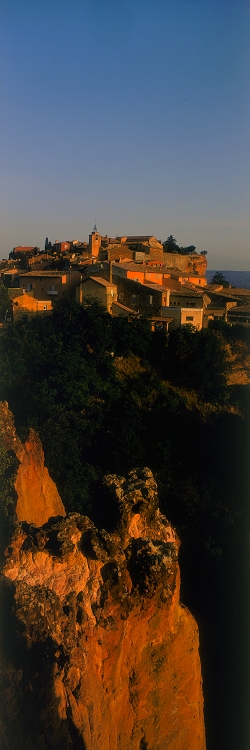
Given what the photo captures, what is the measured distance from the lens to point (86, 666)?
773 centimetres

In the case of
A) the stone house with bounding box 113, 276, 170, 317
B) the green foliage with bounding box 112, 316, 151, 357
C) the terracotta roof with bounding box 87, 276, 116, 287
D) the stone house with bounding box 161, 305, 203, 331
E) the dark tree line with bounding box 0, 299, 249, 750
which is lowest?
the dark tree line with bounding box 0, 299, 249, 750

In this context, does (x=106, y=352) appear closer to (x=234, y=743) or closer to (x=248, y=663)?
(x=248, y=663)

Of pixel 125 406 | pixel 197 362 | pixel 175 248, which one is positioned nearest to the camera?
pixel 125 406

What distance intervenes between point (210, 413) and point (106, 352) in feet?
15.0

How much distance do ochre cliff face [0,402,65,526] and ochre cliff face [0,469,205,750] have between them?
3.01 m

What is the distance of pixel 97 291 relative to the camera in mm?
24625

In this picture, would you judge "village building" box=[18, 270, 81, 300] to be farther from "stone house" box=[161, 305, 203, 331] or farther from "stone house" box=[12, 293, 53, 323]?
"stone house" box=[161, 305, 203, 331]

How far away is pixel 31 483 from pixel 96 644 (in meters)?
5.83

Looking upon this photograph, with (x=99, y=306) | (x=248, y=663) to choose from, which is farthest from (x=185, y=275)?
(x=248, y=663)

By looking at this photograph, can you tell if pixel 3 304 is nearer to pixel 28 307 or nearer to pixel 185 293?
pixel 28 307

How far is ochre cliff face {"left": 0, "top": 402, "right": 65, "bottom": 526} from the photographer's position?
13.0 metres

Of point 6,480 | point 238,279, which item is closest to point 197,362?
point 6,480

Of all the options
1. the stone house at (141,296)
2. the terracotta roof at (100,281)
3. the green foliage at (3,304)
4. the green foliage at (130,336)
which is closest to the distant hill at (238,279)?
the stone house at (141,296)

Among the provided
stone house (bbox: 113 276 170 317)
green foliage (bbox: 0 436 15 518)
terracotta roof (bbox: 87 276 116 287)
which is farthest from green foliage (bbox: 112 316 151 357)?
green foliage (bbox: 0 436 15 518)
